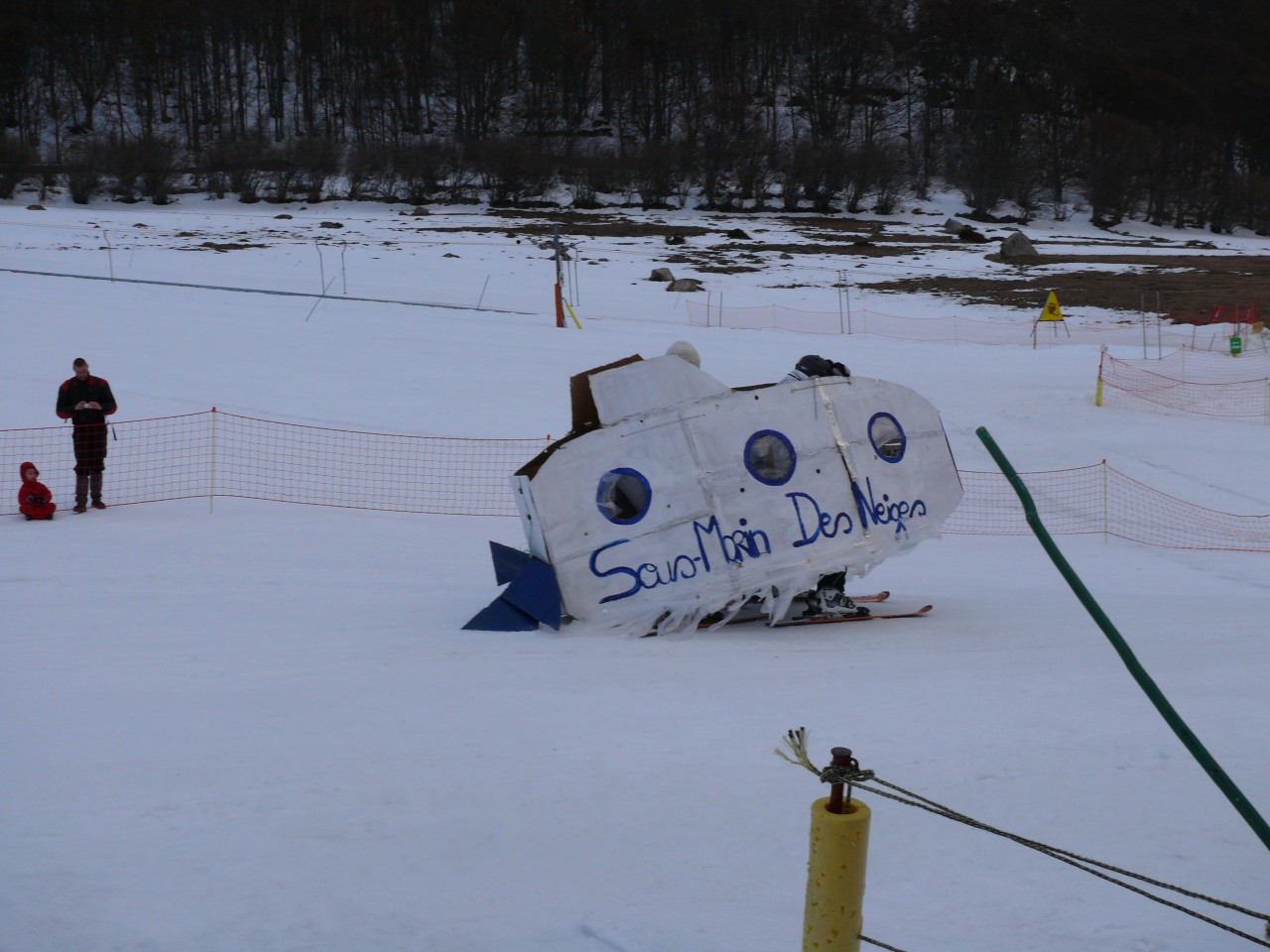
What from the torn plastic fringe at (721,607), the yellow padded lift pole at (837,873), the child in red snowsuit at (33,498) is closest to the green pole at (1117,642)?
the yellow padded lift pole at (837,873)

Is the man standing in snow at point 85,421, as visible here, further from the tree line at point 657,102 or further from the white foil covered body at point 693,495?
the tree line at point 657,102

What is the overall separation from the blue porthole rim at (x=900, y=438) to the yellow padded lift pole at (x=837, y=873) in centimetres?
645

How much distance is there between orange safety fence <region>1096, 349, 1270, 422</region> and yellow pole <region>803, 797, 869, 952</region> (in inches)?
750

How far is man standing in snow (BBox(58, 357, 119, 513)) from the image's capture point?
13.6 metres

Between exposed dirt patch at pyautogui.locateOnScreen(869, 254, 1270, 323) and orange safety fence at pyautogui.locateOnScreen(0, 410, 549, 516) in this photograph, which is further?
exposed dirt patch at pyautogui.locateOnScreen(869, 254, 1270, 323)

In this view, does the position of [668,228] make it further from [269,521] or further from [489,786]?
[489,786]

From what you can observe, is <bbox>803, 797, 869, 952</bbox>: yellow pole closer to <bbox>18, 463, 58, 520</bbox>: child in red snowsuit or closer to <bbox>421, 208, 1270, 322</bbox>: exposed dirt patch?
<bbox>18, 463, 58, 520</bbox>: child in red snowsuit

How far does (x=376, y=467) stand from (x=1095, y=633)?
1037 cm

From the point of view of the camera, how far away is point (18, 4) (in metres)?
81.4

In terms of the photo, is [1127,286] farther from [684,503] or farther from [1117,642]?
[1117,642]

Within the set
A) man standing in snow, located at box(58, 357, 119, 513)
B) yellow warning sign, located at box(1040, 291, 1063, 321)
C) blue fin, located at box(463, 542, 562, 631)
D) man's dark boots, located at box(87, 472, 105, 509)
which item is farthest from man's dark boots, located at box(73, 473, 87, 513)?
yellow warning sign, located at box(1040, 291, 1063, 321)

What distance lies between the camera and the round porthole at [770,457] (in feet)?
31.0

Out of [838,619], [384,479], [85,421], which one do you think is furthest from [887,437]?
[85,421]

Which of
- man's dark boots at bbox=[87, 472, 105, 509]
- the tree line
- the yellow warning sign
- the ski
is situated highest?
the tree line
